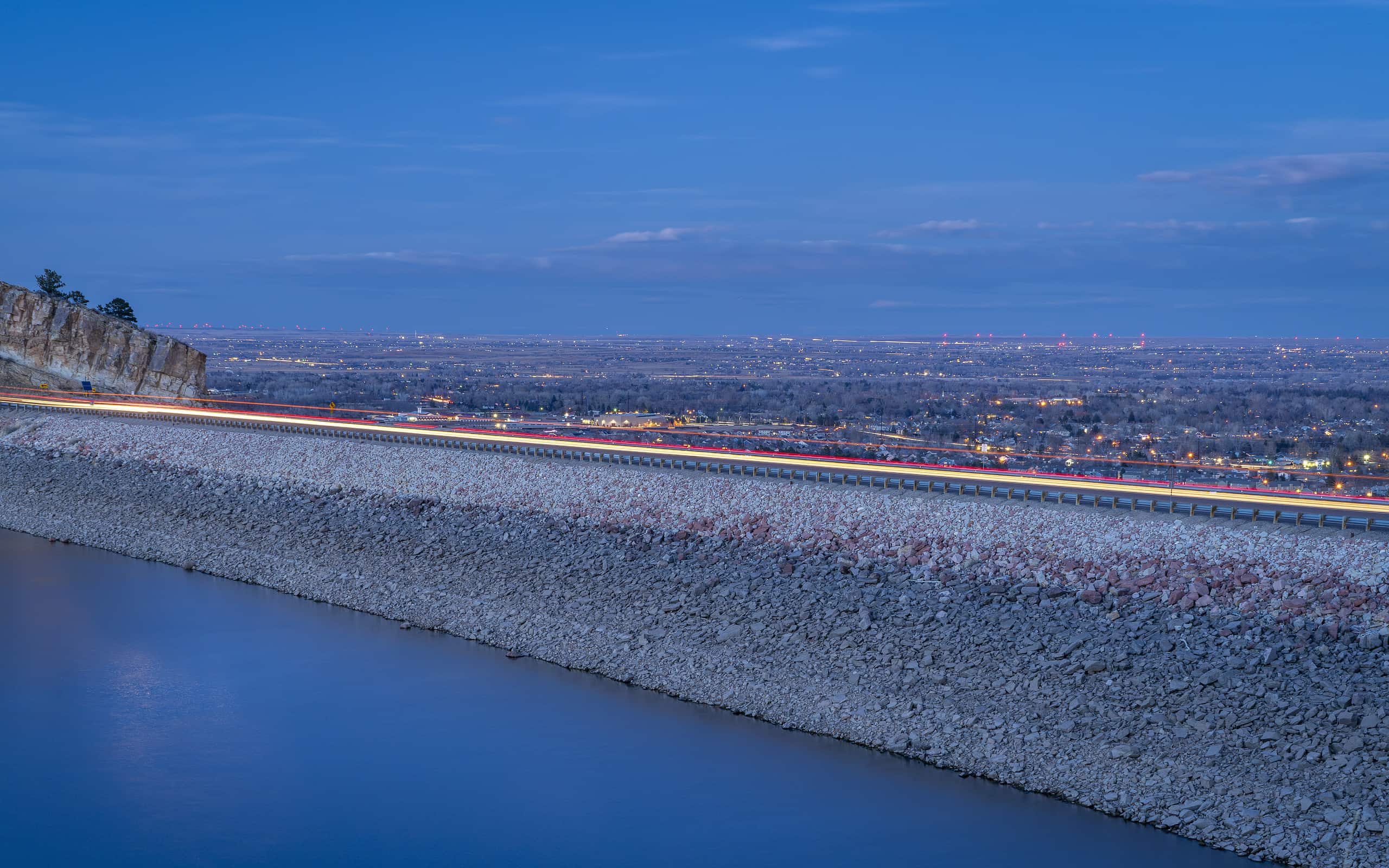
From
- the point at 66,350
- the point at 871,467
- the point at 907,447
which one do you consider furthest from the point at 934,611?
the point at 66,350

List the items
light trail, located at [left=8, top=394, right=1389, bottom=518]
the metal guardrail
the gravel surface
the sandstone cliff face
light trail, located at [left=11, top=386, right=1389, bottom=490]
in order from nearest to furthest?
the gravel surface
the metal guardrail
light trail, located at [left=8, top=394, right=1389, bottom=518]
light trail, located at [left=11, top=386, right=1389, bottom=490]
the sandstone cliff face

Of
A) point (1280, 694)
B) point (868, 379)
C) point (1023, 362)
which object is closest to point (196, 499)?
point (1280, 694)

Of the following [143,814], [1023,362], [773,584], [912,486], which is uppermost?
[1023,362]

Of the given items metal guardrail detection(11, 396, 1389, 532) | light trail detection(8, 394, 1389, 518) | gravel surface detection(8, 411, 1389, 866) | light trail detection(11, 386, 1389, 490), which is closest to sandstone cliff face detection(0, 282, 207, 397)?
light trail detection(11, 386, 1389, 490)

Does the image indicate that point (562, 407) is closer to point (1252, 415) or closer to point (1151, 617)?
point (1252, 415)

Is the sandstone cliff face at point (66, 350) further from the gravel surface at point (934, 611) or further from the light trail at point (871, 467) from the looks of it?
the gravel surface at point (934, 611)

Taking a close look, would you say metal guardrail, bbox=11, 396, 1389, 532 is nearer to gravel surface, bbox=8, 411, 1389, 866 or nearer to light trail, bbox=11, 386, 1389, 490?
gravel surface, bbox=8, 411, 1389, 866

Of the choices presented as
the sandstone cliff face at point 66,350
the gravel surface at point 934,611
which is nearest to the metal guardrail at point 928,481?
the gravel surface at point 934,611

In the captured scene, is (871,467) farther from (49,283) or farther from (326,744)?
(49,283)

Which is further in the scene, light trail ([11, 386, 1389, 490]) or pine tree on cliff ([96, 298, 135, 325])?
pine tree on cliff ([96, 298, 135, 325])
